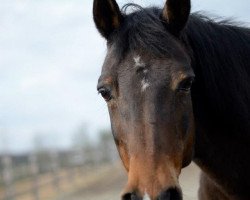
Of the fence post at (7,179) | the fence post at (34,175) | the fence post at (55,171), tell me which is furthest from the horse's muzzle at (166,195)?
the fence post at (55,171)

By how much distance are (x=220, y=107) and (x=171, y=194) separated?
4.08ft

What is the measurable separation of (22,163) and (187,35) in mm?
19323

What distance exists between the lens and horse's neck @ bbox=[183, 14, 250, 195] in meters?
4.02

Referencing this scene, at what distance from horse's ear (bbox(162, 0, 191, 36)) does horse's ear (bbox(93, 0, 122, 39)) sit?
395mm

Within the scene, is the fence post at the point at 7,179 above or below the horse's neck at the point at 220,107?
below

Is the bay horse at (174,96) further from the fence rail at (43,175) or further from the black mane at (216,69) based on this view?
the fence rail at (43,175)

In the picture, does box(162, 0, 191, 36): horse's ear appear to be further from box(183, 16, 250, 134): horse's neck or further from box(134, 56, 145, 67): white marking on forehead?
box(134, 56, 145, 67): white marking on forehead

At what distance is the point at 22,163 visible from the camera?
22.3 m

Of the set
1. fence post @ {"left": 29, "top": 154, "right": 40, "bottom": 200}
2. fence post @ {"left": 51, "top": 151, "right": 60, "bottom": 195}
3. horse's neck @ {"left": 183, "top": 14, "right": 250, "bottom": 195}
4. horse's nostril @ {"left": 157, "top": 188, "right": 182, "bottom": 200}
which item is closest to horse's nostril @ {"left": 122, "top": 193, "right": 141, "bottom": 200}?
horse's nostril @ {"left": 157, "top": 188, "right": 182, "bottom": 200}

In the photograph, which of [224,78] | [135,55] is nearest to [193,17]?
[224,78]

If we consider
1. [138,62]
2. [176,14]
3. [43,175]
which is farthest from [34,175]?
[138,62]

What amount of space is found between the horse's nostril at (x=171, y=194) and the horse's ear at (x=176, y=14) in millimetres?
1350

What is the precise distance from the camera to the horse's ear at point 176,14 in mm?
3795

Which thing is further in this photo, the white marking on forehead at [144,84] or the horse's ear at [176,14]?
the horse's ear at [176,14]
